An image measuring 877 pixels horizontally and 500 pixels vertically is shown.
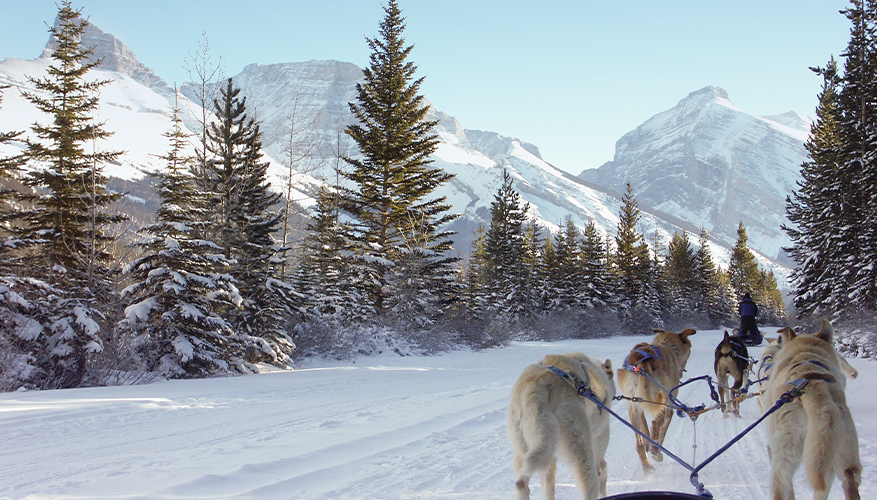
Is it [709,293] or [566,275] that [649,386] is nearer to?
[566,275]

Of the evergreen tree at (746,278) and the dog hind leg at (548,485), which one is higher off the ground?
the evergreen tree at (746,278)

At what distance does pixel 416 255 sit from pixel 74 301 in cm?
1213

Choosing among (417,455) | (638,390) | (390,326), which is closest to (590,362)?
(638,390)

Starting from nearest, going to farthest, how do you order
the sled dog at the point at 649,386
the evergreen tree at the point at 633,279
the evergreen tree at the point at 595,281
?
1. the sled dog at the point at 649,386
2. the evergreen tree at the point at 595,281
3. the evergreen tree at the point at 633,279

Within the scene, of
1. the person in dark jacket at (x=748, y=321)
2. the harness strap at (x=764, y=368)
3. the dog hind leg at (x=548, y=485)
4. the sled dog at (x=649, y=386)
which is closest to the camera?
the dog hind leg at (x=548, y=485)

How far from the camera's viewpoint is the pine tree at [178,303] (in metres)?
10.4

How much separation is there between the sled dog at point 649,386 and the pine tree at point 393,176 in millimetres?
15102

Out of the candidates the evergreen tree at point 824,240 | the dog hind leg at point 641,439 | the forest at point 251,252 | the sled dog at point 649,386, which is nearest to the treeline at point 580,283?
the forest at point 251,252

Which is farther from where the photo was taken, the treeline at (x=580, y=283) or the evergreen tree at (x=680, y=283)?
the evergreen tree at (x=680, y=283)

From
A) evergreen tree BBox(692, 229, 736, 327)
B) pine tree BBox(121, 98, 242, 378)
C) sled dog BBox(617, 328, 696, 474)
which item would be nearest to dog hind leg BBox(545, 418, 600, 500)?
sled dog BBox(617, 328, 696, 474)

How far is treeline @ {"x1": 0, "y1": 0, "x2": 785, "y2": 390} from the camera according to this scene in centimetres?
1041

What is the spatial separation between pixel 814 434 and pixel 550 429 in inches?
61.6

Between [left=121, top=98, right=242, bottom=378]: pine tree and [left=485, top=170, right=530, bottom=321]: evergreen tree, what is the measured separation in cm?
1960

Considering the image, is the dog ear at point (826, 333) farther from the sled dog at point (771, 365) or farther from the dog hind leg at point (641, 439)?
the dog hind leg at point (641, 439)
